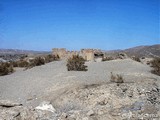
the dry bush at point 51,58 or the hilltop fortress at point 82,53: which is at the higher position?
the hilltop fortress at point 82,53

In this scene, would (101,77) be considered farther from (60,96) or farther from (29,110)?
(29,110)

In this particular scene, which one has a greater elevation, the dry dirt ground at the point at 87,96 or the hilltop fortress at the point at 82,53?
the hilltop fortress at the point at 82,53

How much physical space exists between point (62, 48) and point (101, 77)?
2159 cm

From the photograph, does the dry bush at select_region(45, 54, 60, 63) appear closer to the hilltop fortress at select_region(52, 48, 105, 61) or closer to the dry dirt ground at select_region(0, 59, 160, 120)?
the hilltop fortress at select_region(52, 48, 105, 61)

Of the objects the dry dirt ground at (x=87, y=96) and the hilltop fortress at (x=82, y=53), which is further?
the hilltop fortress at (x=82, y=53)

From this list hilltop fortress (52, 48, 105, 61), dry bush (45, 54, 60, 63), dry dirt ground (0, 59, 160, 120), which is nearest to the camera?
dry dirt ground (0, 59, 160, 120)

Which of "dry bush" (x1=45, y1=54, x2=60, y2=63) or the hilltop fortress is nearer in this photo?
"dry bush" (x1=45, y1=54, x2=60, y2=63)

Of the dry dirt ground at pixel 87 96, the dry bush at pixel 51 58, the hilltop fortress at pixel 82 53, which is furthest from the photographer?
the hilltop fortress at pixel 82 53

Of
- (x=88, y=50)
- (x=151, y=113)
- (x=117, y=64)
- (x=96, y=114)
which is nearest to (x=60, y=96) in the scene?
Result: (x=96, y=114)

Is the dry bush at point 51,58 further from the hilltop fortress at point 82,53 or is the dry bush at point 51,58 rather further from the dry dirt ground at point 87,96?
the dry dirt ground at point 87,96

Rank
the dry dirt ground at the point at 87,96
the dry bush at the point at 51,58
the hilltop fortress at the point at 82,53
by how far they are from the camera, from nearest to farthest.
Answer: the dry dirt ground at the point at 87,96, the dry bush at the point at 51,58, the hilltop fortress at the point at 82,53

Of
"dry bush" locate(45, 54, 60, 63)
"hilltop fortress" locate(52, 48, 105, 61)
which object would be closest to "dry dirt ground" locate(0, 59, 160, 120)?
"dry bush" locate(45, 54, 60, 63)

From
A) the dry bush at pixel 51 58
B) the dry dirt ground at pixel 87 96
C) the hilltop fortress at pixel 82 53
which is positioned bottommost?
the dry dirt ground at pixel 87 96

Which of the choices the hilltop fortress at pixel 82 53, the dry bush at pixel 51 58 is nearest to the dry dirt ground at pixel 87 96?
the dry bush at pixel 51 58
